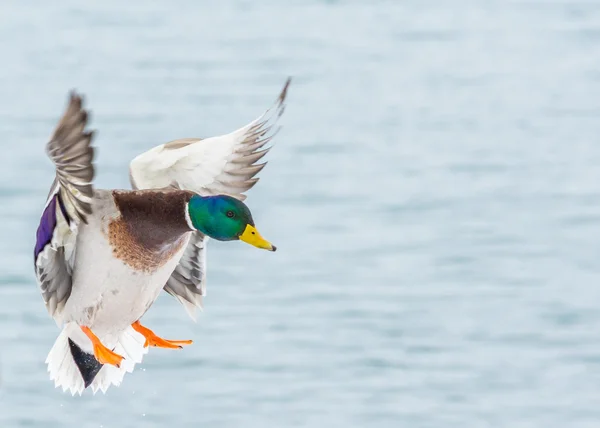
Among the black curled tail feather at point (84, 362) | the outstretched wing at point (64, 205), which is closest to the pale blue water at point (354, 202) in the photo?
the black curled tail feather at point (84, 362)

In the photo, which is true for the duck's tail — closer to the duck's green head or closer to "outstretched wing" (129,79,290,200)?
"outstretched wing" (129,79,290,200)

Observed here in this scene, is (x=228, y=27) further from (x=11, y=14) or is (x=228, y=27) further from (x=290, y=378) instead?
(x=290, y=378)

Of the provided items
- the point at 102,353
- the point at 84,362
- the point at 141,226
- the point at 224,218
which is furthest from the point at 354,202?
the point at 224,218

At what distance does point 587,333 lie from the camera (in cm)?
1015

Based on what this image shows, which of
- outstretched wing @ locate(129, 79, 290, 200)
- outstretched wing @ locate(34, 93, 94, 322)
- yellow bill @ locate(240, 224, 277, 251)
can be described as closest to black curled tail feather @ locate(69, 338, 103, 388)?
outstretched wing @ locate(34, 93, 94, 322)

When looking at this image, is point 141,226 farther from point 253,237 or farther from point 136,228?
point 253,237

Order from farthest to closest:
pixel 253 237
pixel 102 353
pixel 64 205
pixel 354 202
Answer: pixel 354 202 < pixel 102 353 < pixel 64 205 < pixel 253 237

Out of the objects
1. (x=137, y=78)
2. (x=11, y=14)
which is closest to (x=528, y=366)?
(x=137, y=78)

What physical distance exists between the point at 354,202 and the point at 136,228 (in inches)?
281

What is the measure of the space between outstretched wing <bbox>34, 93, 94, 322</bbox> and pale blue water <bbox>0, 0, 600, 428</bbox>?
320 cm

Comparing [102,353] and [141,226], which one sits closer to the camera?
[141,226]

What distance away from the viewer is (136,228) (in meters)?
5.57

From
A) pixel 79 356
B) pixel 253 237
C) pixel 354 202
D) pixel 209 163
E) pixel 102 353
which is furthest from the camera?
pixel 354 202

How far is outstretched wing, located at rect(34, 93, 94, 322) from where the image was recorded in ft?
15.9
